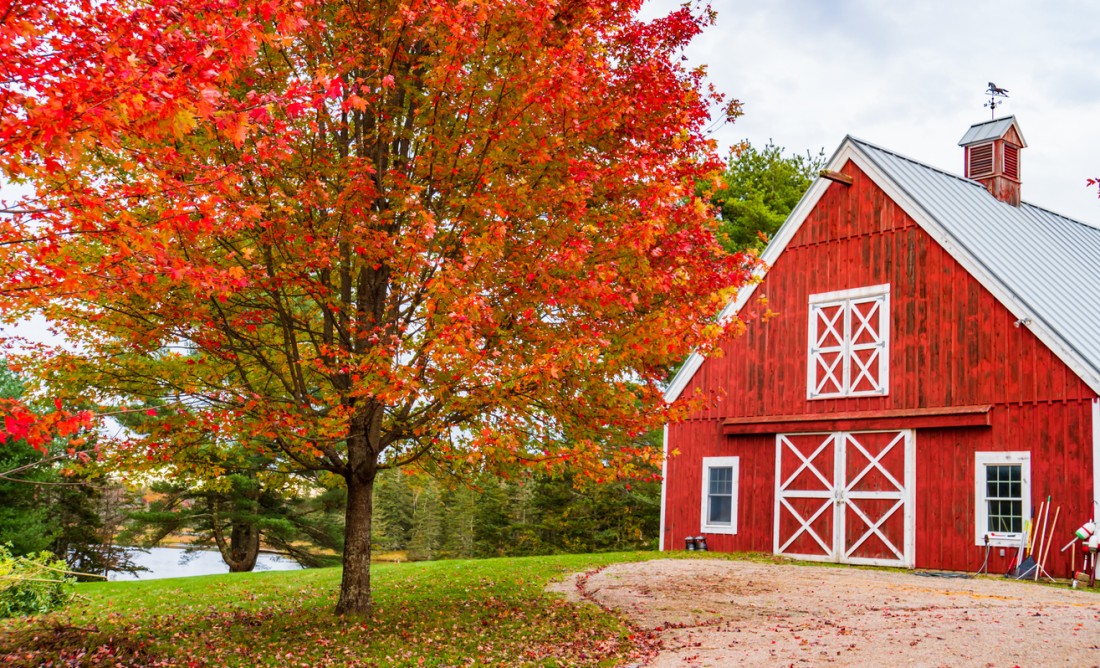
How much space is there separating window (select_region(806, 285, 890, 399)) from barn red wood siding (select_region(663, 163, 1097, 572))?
17cm

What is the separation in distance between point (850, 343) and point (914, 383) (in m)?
1.48

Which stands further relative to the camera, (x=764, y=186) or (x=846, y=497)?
(x=764, y=186)

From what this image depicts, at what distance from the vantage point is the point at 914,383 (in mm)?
17547

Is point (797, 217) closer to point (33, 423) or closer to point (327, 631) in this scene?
point (327, 631)

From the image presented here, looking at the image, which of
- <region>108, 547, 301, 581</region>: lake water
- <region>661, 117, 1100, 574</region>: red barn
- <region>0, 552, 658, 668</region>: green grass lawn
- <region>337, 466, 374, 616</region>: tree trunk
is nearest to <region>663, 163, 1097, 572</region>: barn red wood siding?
<region>661, 117, 1100, 574</region>: red barn

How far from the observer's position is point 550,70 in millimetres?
9172

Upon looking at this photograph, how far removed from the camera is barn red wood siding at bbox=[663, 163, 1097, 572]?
1584 centimetres

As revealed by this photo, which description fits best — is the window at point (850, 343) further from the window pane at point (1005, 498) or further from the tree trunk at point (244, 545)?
the tree trunk at point (244, 545)

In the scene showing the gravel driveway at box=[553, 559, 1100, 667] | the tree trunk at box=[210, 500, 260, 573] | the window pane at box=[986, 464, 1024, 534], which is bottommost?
the tree trunk at box=[210, 500, 260, 573]

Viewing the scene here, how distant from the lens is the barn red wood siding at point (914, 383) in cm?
1584

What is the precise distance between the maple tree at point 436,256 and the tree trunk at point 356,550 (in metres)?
0.03

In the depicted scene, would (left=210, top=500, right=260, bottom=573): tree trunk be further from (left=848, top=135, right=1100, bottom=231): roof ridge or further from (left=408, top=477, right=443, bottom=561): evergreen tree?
(left=848, top=135, right=1100, bottom=231): roof ridge

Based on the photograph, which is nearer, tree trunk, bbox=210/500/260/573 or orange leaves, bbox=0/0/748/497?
orange leaves, bbox=0/0/748/497

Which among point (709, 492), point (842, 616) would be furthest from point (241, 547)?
point (842, 616)
